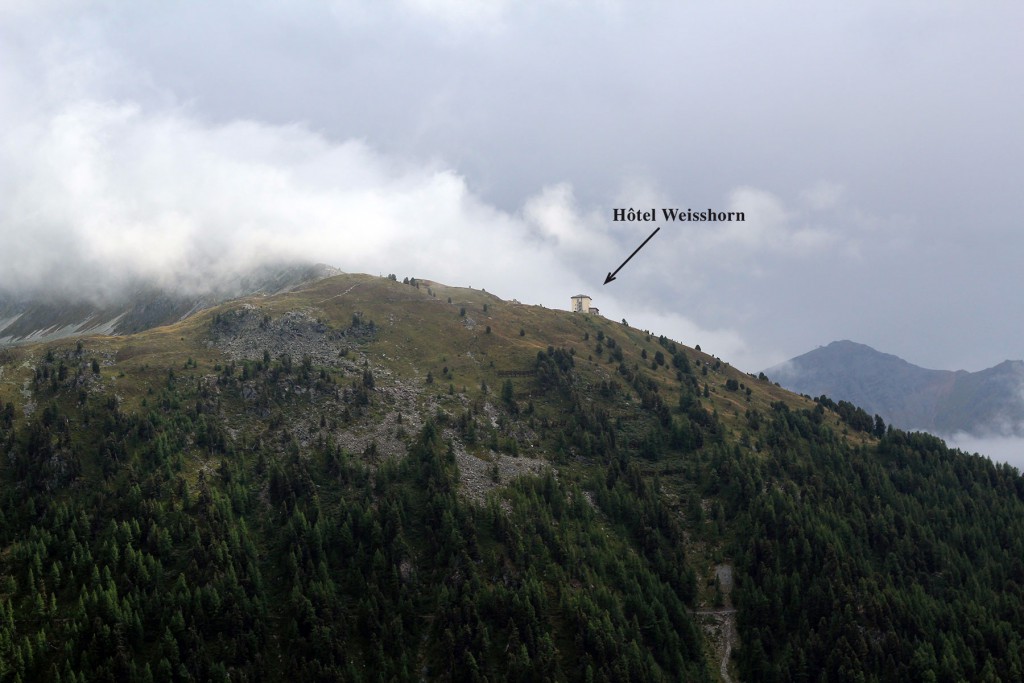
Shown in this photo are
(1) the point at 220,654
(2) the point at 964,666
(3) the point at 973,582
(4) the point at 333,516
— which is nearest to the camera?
(1) the point at 220,654

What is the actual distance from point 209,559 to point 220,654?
2106cm

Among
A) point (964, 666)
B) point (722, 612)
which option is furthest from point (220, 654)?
point (964, 666)

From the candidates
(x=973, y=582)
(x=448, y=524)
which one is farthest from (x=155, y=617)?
(x=973, y=582)

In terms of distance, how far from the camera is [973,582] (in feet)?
→ 655

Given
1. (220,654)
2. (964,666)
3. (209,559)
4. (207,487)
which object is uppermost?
(207,487)

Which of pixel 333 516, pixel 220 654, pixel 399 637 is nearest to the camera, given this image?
pixel 220 654

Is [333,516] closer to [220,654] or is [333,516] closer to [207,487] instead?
[207,487]

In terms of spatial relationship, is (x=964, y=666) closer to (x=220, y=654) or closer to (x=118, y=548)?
(x=220, y=654)

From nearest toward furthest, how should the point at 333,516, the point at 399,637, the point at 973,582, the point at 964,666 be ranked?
the point at 399,637, the point at 964,666, the point at 333,516, the point at 973,582

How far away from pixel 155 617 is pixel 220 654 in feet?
46.4

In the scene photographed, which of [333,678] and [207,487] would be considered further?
[207,487]

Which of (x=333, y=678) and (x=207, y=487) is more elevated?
(x=207, y=487)

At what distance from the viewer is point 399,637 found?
518 feet

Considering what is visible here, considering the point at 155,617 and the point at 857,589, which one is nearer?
the point at 155,617
